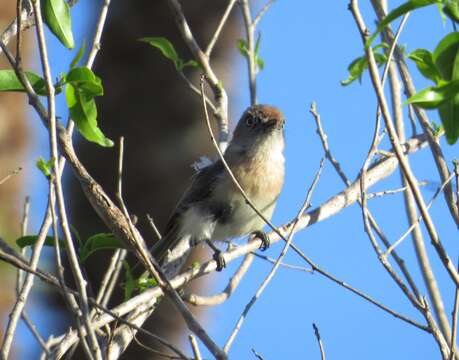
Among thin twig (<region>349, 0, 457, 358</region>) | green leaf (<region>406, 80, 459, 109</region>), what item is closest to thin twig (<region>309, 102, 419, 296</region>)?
thin twig (<region>349, 0, 457, 358</region>)

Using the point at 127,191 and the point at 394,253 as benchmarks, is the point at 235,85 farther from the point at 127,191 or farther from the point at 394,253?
the point at 394,253

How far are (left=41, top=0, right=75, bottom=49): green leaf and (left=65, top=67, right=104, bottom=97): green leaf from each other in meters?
0.10

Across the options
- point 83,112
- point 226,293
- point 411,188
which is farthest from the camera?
point 226,293

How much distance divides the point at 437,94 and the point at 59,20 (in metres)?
1.32

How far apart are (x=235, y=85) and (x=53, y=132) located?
18.1 ft

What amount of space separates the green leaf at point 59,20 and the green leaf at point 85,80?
104 millimetres

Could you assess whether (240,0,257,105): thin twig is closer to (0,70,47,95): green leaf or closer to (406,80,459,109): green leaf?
(0,70,47,95): green leaf

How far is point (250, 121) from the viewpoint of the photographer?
5.79 meters

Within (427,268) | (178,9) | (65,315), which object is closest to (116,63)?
(65,315)

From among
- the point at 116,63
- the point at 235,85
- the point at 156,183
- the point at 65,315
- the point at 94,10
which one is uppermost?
the point at 94,10

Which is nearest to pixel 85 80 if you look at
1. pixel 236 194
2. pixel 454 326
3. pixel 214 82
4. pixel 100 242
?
pixel 100 242

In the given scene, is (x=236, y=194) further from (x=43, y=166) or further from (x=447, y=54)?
(x=447, y=54)

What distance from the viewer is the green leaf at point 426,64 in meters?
2.90

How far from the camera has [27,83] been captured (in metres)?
2.87
